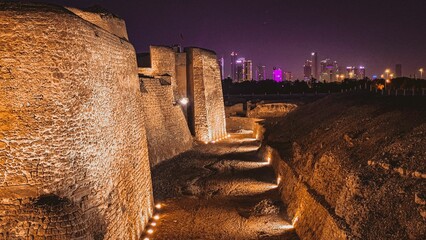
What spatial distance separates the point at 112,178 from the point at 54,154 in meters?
2.29

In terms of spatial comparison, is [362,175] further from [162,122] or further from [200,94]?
[200,94]

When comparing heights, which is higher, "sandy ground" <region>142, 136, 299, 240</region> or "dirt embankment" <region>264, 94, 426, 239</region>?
"dirt embankment" <region>264, 94, 426, 239</region>

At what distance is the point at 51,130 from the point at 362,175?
7.40 meters

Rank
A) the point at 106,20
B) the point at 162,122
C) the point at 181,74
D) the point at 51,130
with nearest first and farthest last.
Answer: the point at 51,130 < the point at 106,20 < the point at 162,122 < the point at 181,74

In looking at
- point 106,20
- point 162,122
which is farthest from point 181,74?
point 106,20

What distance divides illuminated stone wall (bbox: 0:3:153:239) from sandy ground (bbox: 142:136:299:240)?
174 inches

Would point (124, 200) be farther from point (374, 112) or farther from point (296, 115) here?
point (296, 115)

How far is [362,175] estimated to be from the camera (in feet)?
30.6

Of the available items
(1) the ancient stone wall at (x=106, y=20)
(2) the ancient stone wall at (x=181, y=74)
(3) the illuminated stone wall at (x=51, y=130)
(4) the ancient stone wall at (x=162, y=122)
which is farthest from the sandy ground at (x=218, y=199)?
(1) the ancient stone wall at (x=106, y=20)

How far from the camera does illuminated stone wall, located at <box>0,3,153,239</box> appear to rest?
21.7 feet

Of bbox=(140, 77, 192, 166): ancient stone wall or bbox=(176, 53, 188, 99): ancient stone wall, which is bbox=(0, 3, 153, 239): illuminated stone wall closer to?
bbox=(140, 77, 192, 166): ancient stone wall

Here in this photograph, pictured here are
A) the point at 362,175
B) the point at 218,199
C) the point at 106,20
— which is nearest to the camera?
the point at 362,175

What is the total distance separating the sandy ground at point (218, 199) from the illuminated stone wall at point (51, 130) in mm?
4409

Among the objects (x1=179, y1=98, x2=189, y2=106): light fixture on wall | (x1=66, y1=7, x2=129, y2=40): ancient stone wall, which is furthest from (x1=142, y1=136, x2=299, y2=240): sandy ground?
(x1=66, y1=7, x2=129, y2=40): ancient stone wall
